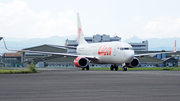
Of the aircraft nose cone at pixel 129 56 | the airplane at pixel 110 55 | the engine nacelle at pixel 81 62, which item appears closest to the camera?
the aircraft nose cone at pixel 129 56

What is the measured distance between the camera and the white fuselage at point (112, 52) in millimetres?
39656

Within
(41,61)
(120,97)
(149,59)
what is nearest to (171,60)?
(149,59)

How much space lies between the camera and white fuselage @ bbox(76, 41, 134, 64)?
39656 mm

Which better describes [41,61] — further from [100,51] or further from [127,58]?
[127,58]

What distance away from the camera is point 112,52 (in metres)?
42.3

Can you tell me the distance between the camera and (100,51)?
4628 centimetres

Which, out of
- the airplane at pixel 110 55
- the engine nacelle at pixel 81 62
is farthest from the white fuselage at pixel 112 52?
the engine nacelle at pixel 81 62

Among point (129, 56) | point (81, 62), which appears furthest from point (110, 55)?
point (81, 62)

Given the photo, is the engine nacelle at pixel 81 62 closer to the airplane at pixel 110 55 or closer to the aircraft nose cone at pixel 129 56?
the airplane at pixel 110 55

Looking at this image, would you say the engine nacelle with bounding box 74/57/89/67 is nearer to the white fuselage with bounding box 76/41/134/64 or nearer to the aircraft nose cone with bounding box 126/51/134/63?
the white fuselage with bounding box 76/41/134/64

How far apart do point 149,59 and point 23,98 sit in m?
84.9

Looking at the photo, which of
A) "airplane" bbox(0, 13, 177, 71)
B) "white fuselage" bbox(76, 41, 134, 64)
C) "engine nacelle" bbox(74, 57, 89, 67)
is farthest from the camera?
"engine nacelle" bbox(74, 57, 89, 67)

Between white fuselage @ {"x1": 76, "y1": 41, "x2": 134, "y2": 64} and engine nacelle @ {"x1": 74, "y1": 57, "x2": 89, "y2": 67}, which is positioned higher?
white fuselage @ {"x1": 76, "y1": 41, "x2": 134, "y2": 64}

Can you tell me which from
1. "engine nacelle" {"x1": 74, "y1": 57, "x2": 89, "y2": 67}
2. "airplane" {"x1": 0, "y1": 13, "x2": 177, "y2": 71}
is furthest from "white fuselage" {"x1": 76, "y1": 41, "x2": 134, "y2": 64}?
"engine nacelle" {"x1": 74, "y1": 57, "x2": 89, "y2": 67}
